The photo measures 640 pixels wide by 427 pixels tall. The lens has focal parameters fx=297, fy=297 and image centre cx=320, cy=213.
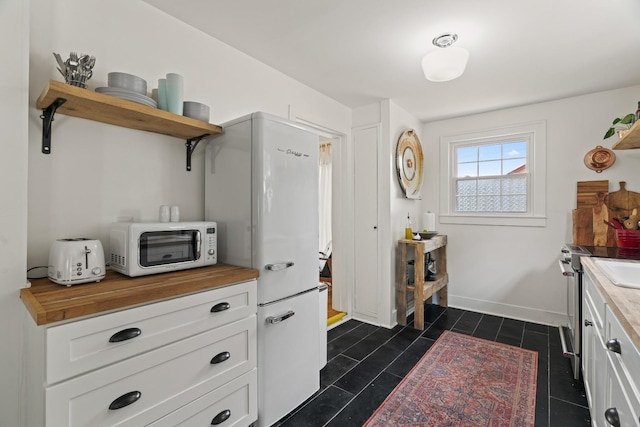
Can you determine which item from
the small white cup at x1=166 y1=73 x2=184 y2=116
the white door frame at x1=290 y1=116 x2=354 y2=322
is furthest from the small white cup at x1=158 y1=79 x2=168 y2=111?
the white door frame at x1=290 y1=116 x2=354 y2=322

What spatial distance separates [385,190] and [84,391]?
280 cm

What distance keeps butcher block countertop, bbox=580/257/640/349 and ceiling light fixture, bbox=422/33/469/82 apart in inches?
57.6

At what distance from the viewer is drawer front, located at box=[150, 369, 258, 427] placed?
130 cm

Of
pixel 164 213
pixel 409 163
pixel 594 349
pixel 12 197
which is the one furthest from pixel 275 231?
pixel 409 163

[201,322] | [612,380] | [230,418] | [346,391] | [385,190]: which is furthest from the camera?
[385,190]

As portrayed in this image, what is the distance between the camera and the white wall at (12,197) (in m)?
1.19

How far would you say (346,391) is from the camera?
204cm

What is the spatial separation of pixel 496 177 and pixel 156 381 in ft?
12.6

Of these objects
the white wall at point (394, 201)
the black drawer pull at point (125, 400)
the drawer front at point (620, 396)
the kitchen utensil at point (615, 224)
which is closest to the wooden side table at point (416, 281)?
the white wall at point (394, 201)

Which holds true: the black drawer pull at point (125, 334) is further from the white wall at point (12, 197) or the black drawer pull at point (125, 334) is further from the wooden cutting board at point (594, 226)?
the wooden cutting board at point (594, 226)

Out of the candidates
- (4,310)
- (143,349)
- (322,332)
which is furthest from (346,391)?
(4,310)

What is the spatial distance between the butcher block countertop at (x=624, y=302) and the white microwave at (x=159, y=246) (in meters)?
1.75

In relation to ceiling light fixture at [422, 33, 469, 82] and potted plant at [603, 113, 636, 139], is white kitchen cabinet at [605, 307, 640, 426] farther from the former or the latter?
potted plant at [603, 113, 636, 139]

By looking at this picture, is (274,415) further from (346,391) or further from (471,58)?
(471,58)
